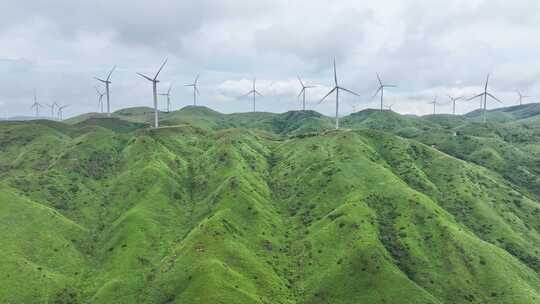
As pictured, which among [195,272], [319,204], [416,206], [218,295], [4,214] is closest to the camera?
[218,295]

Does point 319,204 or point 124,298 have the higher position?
point 319,204

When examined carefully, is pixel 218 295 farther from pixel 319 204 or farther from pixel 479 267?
pixel 479 267

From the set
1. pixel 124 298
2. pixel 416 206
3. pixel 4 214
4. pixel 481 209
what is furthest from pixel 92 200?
pixel 481 209

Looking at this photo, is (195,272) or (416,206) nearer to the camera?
(195,272)

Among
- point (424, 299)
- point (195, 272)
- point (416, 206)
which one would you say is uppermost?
point (416, 206)

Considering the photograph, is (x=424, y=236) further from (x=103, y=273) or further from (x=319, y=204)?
(x=103, y=273)

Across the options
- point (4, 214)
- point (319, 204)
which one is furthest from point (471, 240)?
point (4, 214)

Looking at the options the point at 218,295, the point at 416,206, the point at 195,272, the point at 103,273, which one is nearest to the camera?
the point at 218,295

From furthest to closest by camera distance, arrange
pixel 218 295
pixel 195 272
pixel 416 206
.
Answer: pixel 416 206, pixel 195 272, pixel 218 295

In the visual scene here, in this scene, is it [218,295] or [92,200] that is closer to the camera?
[218,295]
